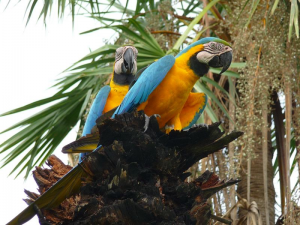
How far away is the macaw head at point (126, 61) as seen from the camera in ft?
12.3

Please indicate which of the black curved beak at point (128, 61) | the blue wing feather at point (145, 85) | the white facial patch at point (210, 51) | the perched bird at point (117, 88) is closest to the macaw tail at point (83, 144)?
the blue wing feather at point (145, 85)

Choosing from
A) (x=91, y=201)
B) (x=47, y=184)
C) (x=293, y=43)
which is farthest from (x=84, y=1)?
(x=91, y=201)

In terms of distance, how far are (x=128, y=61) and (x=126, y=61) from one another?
30mm

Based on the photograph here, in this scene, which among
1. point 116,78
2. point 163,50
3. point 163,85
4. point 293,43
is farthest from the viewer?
point 163,50

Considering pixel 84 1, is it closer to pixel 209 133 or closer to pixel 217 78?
pixel 217 78

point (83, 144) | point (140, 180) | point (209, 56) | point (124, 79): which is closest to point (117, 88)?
point (124, 79)

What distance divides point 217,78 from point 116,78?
67.2 inches

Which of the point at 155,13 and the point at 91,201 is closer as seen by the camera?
the point at 91,201

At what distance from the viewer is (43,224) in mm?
2396

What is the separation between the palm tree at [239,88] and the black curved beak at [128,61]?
30.2 inches

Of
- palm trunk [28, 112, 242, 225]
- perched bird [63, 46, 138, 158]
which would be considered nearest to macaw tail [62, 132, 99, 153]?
palm trunk [28, 112, 242, 225]

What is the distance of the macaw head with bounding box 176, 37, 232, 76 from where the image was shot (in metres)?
3.27

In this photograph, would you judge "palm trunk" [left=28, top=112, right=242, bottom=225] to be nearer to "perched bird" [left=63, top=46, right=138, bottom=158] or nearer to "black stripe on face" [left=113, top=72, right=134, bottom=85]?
"perched bird" [left=63, top=46, right=138, bottom=158]

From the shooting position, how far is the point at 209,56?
3.27 meters
